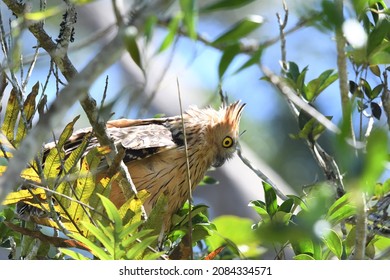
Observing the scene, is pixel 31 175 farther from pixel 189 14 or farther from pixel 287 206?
pixel 189 14

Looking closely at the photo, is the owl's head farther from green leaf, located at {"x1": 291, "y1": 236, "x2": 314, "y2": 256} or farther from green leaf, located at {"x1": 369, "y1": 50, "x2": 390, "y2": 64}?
green leaf, located at {"x1": 369, "y1": 50, "x2": 390, "y2": 64}

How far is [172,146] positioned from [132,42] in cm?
177

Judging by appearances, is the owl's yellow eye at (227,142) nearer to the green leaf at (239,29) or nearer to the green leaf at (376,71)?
the green leaf at (376,71)

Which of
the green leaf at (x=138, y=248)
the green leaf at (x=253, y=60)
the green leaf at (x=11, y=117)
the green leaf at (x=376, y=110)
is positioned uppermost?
the green leaf at (x=376, y=110)

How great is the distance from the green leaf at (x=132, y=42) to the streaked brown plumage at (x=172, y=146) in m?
1.45

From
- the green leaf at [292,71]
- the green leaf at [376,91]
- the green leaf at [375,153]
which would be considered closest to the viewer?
the green leaf at [375,153]

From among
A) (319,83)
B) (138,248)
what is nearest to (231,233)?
(138,248)

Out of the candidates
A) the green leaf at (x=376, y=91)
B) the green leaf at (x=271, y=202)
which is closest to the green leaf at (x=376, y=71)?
the green leaf at (x=376, y=91)

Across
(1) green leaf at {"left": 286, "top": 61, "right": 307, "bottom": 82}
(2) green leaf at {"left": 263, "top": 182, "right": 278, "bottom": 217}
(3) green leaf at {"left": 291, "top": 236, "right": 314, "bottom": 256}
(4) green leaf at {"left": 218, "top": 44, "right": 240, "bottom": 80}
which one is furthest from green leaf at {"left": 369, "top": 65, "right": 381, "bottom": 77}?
(4) green leaf at {"left": 218, "top": 44, "right": 240, "bottom": 80}

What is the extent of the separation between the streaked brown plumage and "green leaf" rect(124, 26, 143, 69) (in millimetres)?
1453

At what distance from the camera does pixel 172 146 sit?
2.69 metres

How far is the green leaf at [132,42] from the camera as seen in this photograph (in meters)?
0.89

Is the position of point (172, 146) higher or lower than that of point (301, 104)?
higher
